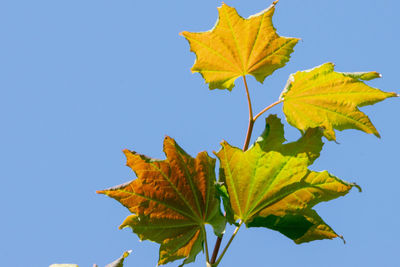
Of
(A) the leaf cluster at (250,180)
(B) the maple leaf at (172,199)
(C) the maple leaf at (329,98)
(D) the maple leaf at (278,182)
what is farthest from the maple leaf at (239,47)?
(B) the maple leaf at (172,199)

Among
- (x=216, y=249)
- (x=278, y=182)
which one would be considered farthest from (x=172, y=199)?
(x=278, y=182)

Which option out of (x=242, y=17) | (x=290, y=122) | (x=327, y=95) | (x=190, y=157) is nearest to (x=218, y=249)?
(x=190, y=157)

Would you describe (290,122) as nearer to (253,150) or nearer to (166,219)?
(253,150)

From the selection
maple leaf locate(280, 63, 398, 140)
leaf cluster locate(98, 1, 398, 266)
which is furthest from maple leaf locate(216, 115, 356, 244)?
maple leaf locate(280, 63, 398, 140)

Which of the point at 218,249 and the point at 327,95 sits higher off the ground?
the point at 327,95

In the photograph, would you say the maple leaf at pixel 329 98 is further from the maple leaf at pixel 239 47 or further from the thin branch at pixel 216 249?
the thin branch at pixel 216 249
